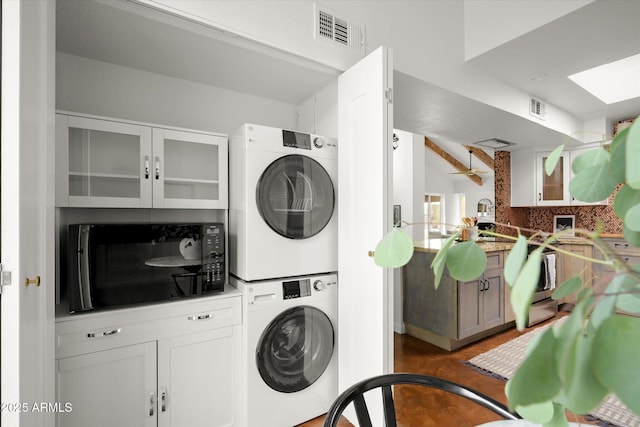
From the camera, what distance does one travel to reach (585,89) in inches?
129

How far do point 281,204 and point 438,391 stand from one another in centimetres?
187

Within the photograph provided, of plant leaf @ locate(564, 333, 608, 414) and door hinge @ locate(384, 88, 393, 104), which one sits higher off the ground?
door hinge @ locate(384, 88, 393, 104)

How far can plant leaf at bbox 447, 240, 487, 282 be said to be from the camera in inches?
14.6

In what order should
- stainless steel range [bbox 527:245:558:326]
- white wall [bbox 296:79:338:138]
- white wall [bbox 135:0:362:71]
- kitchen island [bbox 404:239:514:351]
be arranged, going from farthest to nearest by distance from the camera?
1. stainless steel range [bbox 527:245:558:326]
2. kitchen island [bbox 404:239:514:351]
3. white wall [bbox 296:79:338:138]
4. white wall [bbox 135:0:362:71]

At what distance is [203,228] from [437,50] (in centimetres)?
213

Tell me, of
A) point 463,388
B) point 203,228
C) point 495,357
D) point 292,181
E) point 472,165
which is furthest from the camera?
point 472,165

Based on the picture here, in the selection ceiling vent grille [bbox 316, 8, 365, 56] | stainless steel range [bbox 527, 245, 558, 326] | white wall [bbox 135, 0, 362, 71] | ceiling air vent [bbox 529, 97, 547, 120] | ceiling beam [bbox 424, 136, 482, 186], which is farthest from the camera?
ceiling beam [bbox 424, 136, 482, 186]

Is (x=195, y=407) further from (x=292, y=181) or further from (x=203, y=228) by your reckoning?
(x=292, y=181)

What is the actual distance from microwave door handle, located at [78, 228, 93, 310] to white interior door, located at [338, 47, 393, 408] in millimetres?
1352

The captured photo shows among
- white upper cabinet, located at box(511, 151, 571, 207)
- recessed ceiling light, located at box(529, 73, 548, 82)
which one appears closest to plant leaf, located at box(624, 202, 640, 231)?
recessed ceiling light, located at box(529, 73, 548, 82)

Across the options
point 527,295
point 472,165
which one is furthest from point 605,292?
point 472,165

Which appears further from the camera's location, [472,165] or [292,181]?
[472,165]

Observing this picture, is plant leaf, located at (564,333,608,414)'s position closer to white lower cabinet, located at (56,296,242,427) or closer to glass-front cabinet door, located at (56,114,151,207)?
white lower cabinet, located at (56,296,242,427)

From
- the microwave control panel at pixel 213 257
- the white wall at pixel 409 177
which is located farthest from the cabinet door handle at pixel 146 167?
the white wall at pixel 409 177
